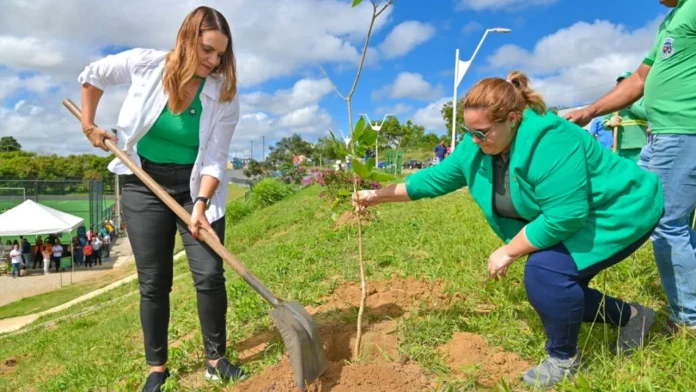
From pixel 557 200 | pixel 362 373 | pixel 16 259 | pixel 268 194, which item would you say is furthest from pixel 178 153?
pixel 16 259

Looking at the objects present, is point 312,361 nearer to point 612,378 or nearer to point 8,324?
point 612,378

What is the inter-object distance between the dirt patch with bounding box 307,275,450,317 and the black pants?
3.03 feet

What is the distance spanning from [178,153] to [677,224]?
7.79 ft

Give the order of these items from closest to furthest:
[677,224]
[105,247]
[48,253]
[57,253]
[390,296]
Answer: [677,224] → [390,296] → [48,253] → [57,253] → [105,247]

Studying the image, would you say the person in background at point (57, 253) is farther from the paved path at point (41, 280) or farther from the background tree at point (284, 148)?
the background tree at point (284, 148)

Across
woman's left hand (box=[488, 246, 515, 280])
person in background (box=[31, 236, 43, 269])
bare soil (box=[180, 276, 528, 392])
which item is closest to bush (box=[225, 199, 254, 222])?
person in background (box=[31, 236, 43, 269])

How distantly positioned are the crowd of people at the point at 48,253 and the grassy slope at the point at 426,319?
50.0ft

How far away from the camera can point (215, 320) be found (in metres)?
2.42

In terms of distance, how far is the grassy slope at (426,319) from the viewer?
2.05 m

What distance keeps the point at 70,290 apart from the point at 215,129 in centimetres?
1605

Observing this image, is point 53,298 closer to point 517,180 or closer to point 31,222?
point 31,222

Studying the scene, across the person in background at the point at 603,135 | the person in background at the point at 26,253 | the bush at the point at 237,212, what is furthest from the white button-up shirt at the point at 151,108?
the person in background at the point at 26,253

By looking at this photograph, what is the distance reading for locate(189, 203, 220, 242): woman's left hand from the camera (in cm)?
229

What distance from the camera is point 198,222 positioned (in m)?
2.30
